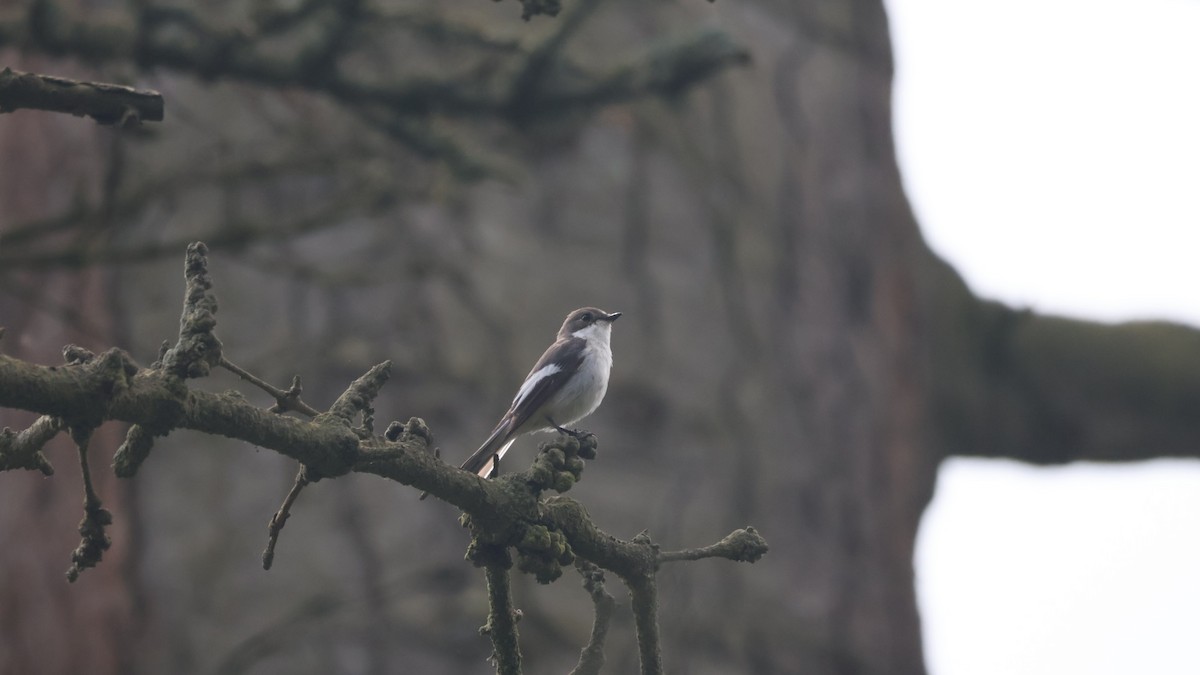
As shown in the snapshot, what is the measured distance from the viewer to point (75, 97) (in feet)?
7.11

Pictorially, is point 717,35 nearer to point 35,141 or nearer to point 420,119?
point 420,119

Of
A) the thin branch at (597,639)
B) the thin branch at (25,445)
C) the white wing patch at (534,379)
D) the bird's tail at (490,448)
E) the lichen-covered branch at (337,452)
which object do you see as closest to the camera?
the lichen-covered branch at (337,452)

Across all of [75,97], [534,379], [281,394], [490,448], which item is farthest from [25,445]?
[534,379]

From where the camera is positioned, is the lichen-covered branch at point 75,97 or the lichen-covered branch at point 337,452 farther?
the lichen-covered branch at point 75,97

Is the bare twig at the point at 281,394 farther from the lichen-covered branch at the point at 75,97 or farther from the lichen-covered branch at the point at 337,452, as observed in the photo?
the lichen-covered branch at the point at 75,97

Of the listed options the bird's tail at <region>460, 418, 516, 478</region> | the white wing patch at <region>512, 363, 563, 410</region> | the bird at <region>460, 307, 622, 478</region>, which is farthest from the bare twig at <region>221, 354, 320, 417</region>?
the white wing patch at <region>512, 363, 563, 410</region>

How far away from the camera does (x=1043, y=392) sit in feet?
33.0

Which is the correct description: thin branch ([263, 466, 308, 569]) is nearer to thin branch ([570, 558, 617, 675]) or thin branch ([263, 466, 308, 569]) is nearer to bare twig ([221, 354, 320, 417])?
bare twig ([221, 354, 320, 417])

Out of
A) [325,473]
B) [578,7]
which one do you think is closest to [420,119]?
[578,7]

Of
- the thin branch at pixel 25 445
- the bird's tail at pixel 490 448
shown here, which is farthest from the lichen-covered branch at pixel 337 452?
the bird's tail at pixel 490 448

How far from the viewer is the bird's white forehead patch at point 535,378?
493 centimetres

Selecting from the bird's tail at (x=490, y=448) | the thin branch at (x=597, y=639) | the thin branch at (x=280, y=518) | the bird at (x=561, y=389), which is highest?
the bird at (x=561, y=389)

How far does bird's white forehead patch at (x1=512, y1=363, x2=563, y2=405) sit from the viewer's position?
16.2 feet

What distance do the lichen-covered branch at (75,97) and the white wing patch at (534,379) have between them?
273 centimetres
